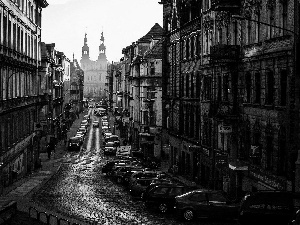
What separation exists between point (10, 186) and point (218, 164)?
55.5ft

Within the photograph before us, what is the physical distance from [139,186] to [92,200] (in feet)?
9.83

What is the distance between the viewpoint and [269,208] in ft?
79.5

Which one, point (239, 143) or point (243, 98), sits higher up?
point (243, 98)

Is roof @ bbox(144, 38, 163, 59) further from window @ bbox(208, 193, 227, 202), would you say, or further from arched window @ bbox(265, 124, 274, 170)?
window @ bbox(208, 193, 227, 202)

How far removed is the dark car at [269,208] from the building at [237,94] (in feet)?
12.2

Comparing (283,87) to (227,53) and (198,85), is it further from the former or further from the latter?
(198,85)

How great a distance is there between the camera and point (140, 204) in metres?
34.5

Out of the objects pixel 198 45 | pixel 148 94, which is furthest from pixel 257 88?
pixel 148 94

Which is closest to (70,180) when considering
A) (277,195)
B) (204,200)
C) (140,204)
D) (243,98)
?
(140,204)

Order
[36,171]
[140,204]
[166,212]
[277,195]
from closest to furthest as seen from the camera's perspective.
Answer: [277,195] → [166,212] → [140,204] → [36,171]

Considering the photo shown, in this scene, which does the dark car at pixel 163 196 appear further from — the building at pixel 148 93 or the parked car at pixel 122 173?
the building at pixel 148 93

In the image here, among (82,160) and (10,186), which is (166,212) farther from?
(82,160)

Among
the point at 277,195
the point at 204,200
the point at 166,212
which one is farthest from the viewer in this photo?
the point at 166,212

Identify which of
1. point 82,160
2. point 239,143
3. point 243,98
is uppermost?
point 243,98
